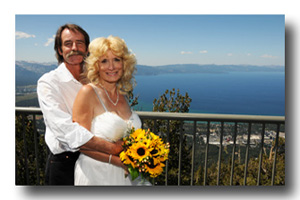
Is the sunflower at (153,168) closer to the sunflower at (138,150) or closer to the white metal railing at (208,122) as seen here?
the sunflower at (138,150)

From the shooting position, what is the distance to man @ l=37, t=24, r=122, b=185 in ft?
5.99

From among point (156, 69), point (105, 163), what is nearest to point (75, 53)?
point (156, 69)

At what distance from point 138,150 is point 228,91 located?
93 centimetres

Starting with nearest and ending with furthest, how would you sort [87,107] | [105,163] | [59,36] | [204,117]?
[87,107], [105,163], [59,36], [204,117]

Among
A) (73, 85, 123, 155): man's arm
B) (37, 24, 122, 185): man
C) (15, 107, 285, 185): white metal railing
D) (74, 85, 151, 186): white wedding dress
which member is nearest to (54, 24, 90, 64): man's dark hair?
(37, 24, 122, 185): man

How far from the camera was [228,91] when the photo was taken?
7.53 feet

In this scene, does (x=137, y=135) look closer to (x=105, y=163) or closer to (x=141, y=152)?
(x=141, y=152)

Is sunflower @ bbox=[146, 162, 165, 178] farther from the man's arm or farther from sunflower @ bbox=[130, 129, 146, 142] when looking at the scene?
the man's arm

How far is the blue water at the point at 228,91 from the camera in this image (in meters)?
2.29

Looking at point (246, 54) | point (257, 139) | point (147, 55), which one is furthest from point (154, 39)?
point (257, 139)

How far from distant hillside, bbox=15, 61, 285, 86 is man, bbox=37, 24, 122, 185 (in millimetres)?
195

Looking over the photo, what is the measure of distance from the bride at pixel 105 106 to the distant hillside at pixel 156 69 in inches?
10.4

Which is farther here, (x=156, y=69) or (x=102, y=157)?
(x=156, y=69)
